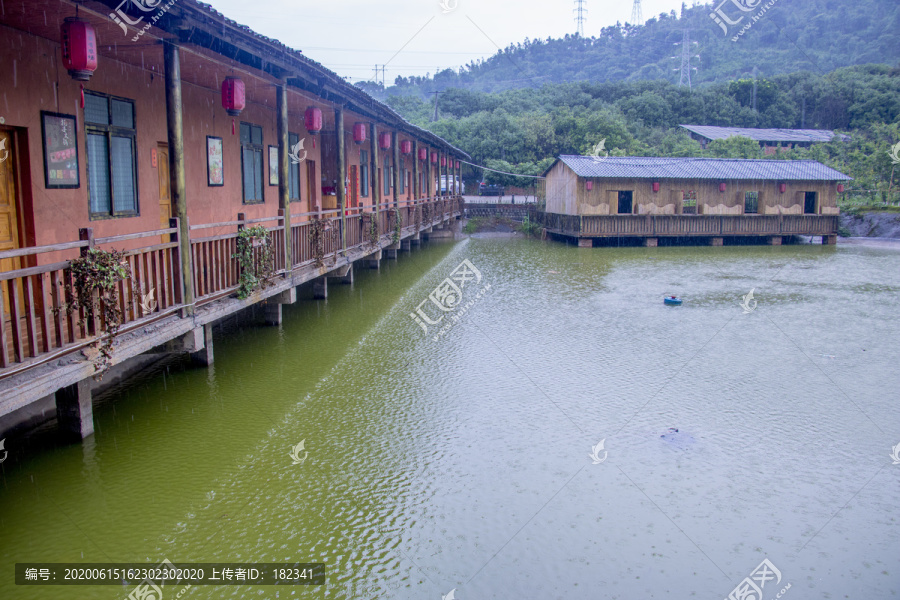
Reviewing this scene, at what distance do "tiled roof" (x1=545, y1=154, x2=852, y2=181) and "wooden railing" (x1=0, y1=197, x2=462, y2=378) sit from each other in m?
17.4

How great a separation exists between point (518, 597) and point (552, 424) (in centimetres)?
284

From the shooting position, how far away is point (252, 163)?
42.1 ft

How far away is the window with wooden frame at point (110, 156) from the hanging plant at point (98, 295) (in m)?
3.13

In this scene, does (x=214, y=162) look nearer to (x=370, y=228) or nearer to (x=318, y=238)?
(x=318, y=238)

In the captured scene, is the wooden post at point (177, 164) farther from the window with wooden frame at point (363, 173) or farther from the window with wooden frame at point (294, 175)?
the window with wooden frame at point (363, 173)

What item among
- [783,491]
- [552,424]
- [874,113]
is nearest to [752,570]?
[783,491]

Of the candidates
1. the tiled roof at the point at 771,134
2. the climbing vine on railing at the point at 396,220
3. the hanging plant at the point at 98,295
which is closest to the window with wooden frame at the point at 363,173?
the climbing vine on railing at the point at 396,220

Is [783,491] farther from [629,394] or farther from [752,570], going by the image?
[629,394]

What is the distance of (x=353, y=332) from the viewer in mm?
10531

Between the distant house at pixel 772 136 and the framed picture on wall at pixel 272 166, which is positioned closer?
the framed picture on wall at pixel 272 166

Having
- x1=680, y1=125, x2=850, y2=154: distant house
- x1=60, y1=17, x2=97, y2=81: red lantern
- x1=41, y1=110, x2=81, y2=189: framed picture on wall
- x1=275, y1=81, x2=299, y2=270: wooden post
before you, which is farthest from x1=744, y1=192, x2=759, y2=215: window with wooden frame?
x1=60, y1=17, x2=97, y2=81: red lantern

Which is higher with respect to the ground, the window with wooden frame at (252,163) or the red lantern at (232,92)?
the red lantern at (232,92)

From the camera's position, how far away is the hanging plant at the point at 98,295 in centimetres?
510

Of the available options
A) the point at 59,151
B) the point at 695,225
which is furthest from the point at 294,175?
the point at 695,225
